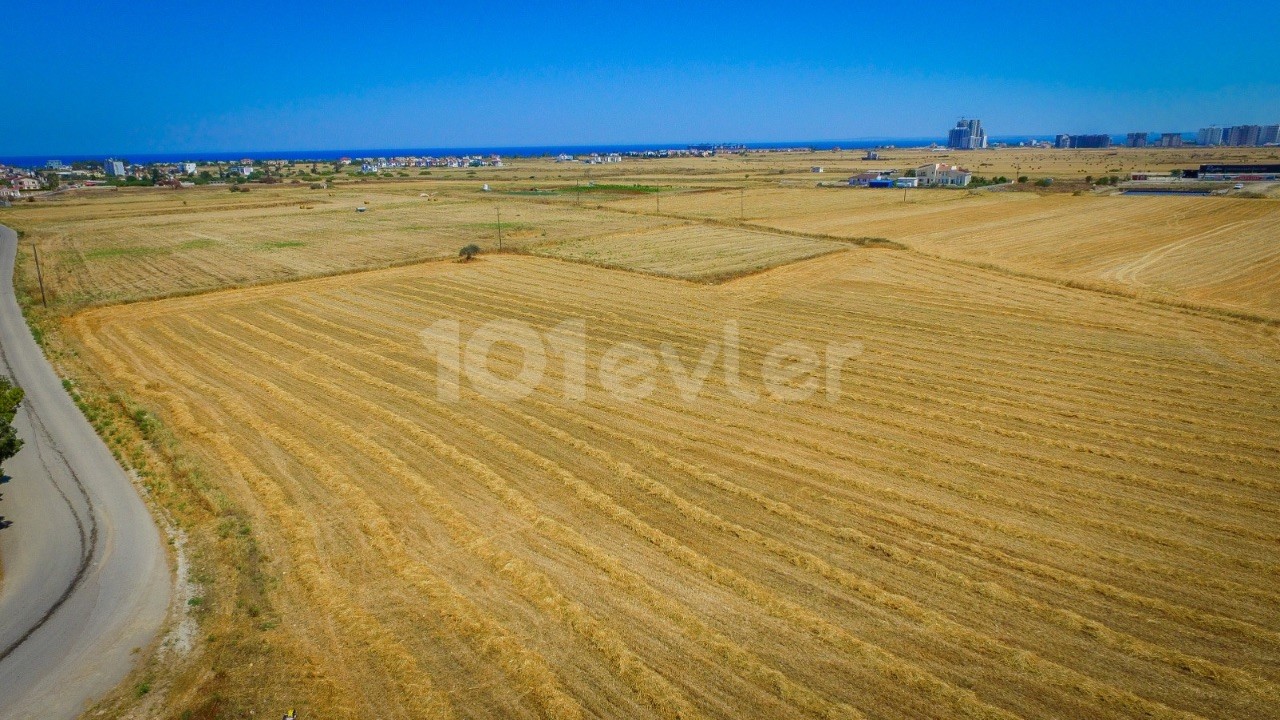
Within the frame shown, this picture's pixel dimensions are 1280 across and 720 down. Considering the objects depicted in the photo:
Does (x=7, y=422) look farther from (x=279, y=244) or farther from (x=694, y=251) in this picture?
(x=279, y=244)

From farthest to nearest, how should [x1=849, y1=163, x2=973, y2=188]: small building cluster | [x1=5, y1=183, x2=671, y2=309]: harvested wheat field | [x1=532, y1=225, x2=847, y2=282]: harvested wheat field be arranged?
[x1=849, y1=163, x2=973, y2=188]: small building cluster
[x1=532, y1=225, x2=847, y2=282]: harvested wheat field
[x1=5, y1=183, x2=671, y2=309]: harvested wheat field

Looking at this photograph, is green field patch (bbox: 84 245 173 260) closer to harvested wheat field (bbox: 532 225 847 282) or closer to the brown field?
the brown field

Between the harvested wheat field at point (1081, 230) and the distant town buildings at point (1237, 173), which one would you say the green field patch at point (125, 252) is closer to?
the harvested wheat field at point (1081, 230)

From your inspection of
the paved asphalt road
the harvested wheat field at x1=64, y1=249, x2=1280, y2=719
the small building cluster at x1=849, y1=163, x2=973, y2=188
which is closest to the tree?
the paved asphalt road

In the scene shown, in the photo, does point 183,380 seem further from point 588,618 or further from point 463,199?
point 463,199

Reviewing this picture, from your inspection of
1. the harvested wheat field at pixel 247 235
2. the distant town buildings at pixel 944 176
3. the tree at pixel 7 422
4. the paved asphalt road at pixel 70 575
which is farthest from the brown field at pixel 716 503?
the distant town buildings at pixel 944 176

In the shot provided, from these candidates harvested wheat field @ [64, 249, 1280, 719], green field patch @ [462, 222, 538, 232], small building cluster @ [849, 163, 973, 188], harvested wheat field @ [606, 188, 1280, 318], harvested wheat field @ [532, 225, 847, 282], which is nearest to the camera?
harvested wheat field @ [64, 249, 1280, 719]

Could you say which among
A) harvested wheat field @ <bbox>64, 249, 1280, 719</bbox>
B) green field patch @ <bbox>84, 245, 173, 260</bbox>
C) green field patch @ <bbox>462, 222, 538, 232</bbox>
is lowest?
harvested wheat field @ <bbox>64, 249, 1280, 719</bbox>

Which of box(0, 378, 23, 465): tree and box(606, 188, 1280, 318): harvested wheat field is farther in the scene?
box(606, 188, 1280, 318): harvested wheat field
